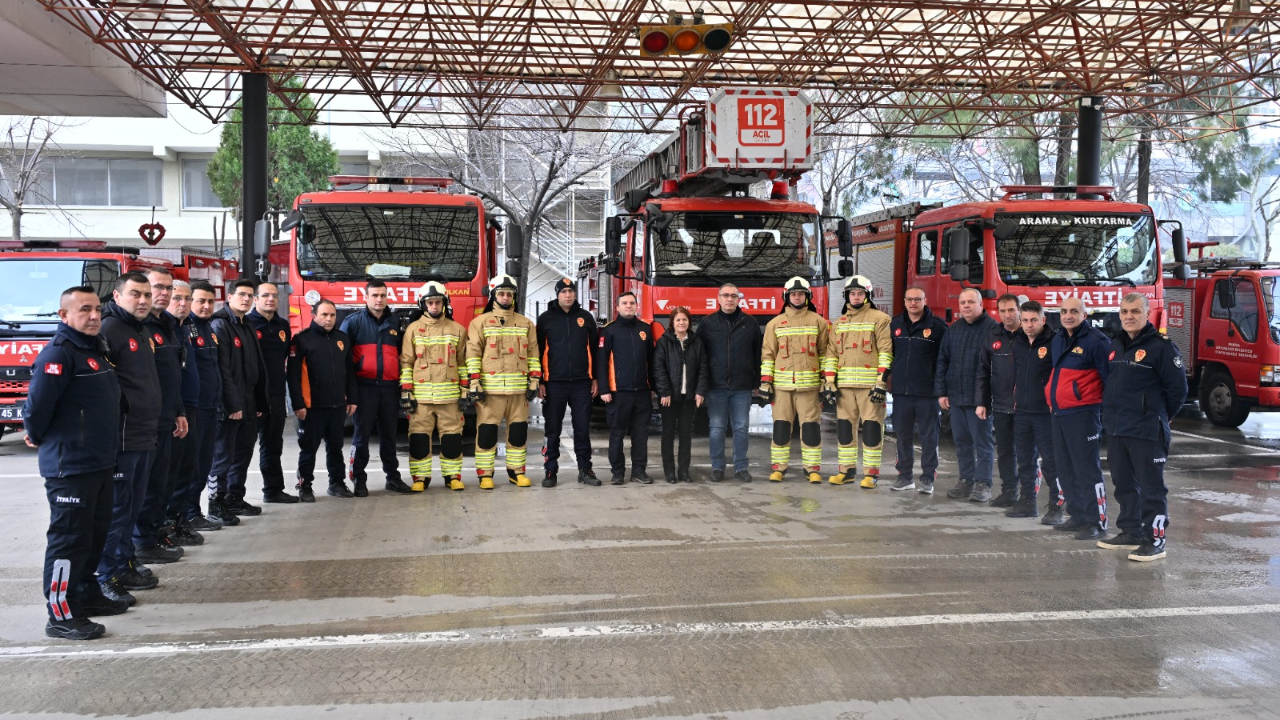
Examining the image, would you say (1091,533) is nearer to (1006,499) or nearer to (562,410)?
(1006,499)

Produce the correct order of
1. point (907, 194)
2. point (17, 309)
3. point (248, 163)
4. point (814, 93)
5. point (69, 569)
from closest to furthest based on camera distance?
point (69, 569)
point (17, 309)
point (248, 163)
point (814, 93)
point (907, 194)

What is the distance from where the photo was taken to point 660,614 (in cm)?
593

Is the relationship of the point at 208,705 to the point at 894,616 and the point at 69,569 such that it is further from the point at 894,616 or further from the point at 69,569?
the point at 894,616

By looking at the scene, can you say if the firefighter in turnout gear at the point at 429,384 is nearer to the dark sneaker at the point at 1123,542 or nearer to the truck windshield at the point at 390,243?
the truck windshield at the point at 390,243

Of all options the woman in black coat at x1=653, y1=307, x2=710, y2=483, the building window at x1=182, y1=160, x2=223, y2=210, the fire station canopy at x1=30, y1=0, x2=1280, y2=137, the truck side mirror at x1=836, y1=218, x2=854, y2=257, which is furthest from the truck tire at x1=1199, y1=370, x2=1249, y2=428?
the building window at x1=182, y1=160, x2=223, y2=210

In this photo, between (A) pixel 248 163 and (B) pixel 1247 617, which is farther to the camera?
(A) pixel 248 163

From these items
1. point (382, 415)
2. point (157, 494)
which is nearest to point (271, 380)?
point (382, 415)

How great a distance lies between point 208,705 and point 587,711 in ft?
5.43

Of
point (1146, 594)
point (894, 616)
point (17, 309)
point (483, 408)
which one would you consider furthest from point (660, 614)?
point (17, 309)

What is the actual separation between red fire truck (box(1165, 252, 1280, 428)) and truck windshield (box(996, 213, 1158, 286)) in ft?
9.05

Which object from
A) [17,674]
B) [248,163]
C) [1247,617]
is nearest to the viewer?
[17,674]

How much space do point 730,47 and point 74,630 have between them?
13489 millimetres

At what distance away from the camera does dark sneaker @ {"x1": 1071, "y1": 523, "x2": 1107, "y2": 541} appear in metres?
7.88

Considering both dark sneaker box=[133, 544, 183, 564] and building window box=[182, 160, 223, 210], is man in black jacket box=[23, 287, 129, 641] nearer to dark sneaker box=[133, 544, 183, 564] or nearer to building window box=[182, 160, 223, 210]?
dark sneaker box=[133, 544, 183, 564]
